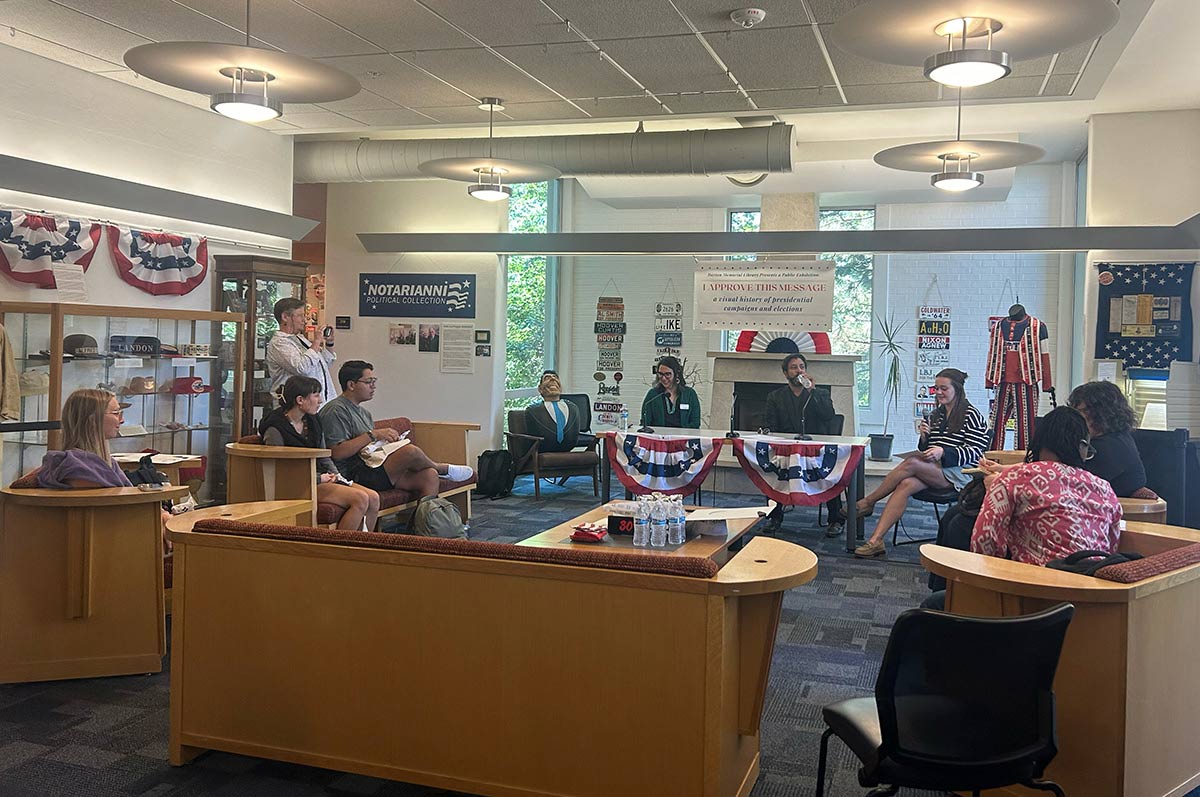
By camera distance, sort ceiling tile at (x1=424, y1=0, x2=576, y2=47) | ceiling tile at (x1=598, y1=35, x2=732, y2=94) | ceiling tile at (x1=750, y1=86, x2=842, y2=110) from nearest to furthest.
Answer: ceiling tile at (x1=424, y1=0, x2=576, y2=47)
ceiling tile at (x1=598, y1=35, x2=732, y2=94)
ceiling tile at (x1=750, y1=86, x2=842, y2=110)

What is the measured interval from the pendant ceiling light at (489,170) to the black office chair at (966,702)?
5913 mm

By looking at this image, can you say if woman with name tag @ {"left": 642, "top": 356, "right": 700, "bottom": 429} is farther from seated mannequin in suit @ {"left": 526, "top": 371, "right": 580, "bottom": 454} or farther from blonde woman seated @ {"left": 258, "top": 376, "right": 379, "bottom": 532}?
blonde woman seated @ {"left": 258, "top": 376, "right": 379, "bottom": 532}

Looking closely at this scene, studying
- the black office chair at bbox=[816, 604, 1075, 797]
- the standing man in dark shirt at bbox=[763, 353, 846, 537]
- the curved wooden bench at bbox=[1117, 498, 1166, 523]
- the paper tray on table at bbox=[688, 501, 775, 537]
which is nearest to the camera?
the black office chair at bbox=[816, 604, 1075, 797]

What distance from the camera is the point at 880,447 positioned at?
9.02 meters

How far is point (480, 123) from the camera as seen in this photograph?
26.6 feet

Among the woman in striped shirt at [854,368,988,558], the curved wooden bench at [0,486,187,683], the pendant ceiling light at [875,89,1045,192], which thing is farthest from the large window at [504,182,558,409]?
the curved wooden bench at [0,486,187,683]

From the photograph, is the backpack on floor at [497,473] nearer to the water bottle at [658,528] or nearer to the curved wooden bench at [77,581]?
the water bottle at [658,528]

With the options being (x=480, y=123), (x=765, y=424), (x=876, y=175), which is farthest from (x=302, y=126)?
(x=876, y=175)

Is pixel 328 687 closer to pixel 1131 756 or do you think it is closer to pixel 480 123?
pixel 1131 756

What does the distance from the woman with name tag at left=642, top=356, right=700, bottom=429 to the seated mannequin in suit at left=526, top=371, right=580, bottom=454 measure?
1.10m

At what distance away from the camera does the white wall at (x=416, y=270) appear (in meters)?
10.0

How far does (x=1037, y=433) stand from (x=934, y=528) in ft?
15.7

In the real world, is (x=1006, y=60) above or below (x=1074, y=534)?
above

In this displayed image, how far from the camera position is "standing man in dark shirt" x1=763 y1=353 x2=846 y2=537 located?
307 inches
